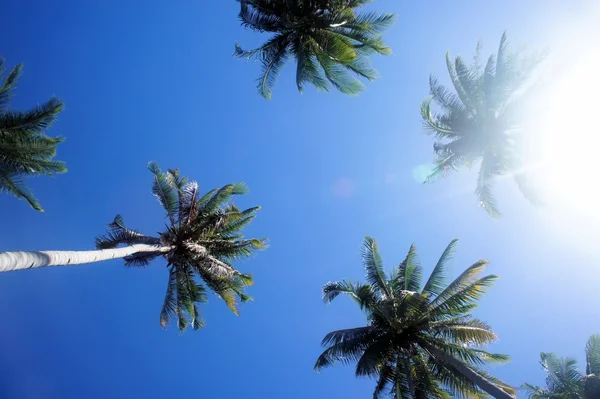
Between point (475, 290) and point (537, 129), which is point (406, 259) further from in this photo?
point (537, 129)

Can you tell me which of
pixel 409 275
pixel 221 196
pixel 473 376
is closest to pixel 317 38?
pixel 221 196

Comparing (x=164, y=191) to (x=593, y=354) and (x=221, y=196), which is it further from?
(x=593, y=354)

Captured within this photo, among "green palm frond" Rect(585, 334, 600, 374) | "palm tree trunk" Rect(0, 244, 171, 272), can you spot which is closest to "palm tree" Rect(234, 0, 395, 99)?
"palm tree trunk" Rect(0, 244, 171, 272)

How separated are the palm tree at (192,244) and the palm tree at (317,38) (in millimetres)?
6145

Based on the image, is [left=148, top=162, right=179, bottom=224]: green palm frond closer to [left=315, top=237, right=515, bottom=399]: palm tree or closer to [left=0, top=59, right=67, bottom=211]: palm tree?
[left=0, top=59, right=67, bottom=211]: palm tree

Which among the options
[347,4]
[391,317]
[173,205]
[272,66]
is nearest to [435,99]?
[347,4]

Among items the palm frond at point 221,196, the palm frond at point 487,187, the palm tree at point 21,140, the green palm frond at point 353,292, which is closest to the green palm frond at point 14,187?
the palm tree at point 21,140

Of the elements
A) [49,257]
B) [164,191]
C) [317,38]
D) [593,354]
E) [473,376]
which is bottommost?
[473,376]

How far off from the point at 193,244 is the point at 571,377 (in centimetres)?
1577

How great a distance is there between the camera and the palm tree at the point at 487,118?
16.8 metres

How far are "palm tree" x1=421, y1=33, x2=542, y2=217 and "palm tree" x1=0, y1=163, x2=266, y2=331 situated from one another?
10580mm

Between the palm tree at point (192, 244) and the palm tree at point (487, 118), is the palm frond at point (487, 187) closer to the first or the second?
the palm tree at point (487, 118)

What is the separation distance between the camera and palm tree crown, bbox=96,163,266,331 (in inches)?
575

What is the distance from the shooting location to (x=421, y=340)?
13.0 metres
